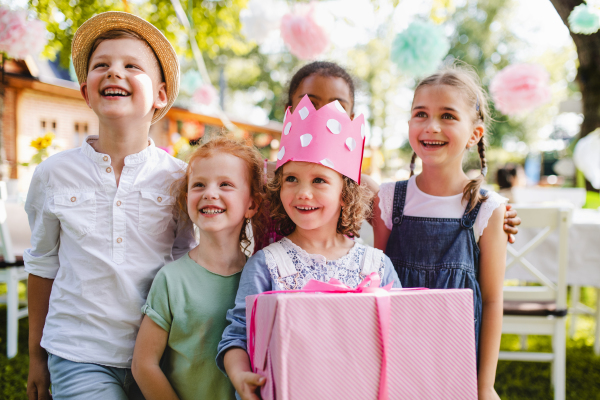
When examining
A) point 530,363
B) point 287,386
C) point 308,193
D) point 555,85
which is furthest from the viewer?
point 555,85

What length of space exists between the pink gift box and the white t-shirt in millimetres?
565

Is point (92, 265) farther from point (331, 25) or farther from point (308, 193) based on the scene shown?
point (331, 25)

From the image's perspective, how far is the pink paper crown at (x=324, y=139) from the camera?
1.34m

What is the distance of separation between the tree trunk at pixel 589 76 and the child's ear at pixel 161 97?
5.00 metres

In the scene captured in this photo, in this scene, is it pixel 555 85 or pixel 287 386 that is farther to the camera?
pixel 555 85

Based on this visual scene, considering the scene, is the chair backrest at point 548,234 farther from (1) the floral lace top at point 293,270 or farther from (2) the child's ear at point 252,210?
(2) the child's ear at point 252,210

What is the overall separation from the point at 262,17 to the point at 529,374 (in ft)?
13.4

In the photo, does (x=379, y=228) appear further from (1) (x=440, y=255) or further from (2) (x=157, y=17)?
(2) (x=157, y=17)

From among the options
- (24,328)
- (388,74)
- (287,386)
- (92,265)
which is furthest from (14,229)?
(388,74)

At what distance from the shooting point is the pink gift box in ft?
3.00

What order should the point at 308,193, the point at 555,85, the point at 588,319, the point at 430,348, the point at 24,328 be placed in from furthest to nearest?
the point at 555,85 → the point at 588,319 → the point at 24,328 → the point at 308,193 → the point at 430,348

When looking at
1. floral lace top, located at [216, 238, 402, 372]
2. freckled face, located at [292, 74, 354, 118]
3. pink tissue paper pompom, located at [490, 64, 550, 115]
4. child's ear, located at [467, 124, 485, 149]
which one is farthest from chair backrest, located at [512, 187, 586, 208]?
floral lace top, located at [216, 238, 402, 372]

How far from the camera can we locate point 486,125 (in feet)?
5.72

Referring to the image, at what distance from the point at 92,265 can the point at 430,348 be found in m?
1.07
